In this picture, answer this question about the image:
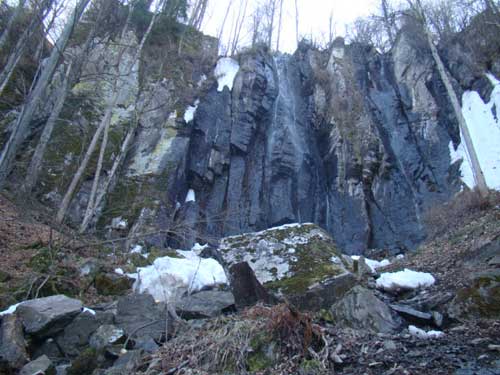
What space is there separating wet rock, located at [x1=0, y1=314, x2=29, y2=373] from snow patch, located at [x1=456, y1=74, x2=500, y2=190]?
52.6 feet

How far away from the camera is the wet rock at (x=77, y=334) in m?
4.21

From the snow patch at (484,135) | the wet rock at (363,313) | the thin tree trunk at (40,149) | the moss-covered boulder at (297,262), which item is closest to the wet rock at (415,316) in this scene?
the wet rock at (363,313)

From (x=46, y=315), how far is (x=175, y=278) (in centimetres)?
219

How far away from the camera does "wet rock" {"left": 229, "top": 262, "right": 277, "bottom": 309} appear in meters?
4.61

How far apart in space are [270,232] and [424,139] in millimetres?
15518

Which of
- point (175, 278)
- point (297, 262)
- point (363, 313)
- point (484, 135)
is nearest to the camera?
point (363, 313)

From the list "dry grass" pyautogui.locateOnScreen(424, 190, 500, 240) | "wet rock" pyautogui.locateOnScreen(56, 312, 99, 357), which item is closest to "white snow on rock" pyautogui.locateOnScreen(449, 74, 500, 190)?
"dry grass" pyautogui.locateOnScreen(424, 190, 500, 240)

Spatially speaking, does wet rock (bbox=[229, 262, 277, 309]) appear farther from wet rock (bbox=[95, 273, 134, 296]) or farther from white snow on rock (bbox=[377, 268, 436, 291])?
wet rock (bbox=[95, 273, 134, 296])

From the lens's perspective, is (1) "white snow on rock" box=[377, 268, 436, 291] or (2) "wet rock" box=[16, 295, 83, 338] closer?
(2) "wet rock" box=[16, 295, 83, 338]

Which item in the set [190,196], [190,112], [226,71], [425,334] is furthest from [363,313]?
[226,71]

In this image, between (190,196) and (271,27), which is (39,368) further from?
(271,27)

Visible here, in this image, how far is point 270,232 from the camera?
18.8ft

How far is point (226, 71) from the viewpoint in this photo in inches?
844

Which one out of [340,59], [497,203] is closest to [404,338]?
[497,203]
